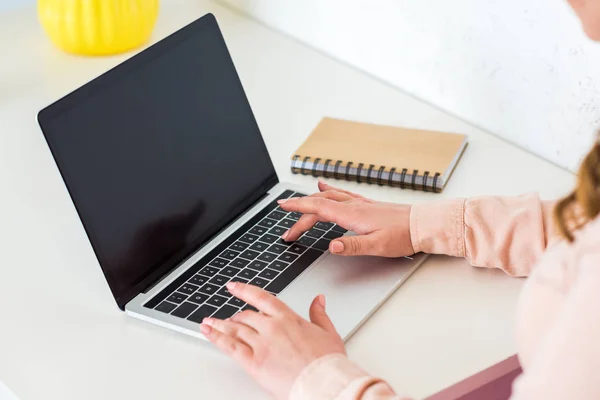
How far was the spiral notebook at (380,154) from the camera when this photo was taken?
115 cm

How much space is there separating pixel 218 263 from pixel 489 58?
21.1 inches

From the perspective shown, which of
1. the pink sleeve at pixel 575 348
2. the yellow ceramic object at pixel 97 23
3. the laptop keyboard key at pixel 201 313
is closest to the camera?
the pink sleeve at pixel 575 348

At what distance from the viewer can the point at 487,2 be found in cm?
123

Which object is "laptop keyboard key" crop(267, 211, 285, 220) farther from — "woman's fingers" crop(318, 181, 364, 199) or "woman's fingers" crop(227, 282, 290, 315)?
"woman's fingers" crop(227, 282, 290, 315)

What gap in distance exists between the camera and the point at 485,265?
0.99 m

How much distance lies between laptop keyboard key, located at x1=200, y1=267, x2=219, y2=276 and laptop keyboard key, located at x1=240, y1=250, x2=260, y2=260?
4 centimetres

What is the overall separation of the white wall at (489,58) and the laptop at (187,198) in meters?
0.35

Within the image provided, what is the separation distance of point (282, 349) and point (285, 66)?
0.75m

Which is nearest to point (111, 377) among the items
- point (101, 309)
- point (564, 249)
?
point (101, 309)

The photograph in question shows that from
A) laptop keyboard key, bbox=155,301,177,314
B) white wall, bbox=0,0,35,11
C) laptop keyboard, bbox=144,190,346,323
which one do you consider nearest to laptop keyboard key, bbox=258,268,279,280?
laptop keyboard, bbox=144,190,346,323

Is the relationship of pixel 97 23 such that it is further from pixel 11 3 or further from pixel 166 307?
pixel 166 307

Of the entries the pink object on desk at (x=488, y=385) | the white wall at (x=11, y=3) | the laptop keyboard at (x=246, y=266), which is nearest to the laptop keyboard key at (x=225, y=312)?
the laptop keyboard at (x=246, y=266)

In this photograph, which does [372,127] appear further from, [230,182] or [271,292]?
[271,292]

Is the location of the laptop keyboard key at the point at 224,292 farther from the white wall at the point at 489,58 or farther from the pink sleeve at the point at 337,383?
the white wall at the point at 489,58
